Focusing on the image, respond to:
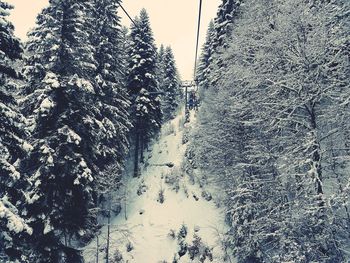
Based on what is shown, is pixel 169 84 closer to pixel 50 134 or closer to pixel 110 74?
pixel 110 74

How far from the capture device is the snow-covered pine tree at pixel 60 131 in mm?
13305

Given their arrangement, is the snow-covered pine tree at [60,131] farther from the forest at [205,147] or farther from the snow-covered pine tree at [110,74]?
the snow-covered pine tree at [110,74]

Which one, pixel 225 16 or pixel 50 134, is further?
pixel 225 16

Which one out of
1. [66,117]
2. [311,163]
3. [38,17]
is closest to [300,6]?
[311,163]

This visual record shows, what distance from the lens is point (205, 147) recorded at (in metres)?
20.7

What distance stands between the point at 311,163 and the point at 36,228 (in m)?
10.3

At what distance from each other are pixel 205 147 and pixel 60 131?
954 cm

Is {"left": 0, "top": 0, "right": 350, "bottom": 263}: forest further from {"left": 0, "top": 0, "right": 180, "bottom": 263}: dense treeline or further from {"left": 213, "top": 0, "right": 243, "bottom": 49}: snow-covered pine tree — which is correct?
{"left": 213, "top": 0, "right": 243, "bottom": 49}: snow-covered pine tree

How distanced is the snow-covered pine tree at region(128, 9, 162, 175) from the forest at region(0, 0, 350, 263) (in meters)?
3.59

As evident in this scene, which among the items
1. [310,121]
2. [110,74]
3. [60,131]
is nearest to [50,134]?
[60,131]

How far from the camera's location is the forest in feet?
32.8

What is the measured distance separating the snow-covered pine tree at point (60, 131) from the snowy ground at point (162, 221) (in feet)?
31.0

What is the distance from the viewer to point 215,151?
19.6 meters

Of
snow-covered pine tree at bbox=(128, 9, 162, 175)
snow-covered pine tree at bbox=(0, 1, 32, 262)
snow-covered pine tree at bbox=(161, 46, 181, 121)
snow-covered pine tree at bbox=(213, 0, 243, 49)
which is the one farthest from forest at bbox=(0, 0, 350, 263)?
snow-covered pine tree at bbox=(161, 46, 181, 121)
